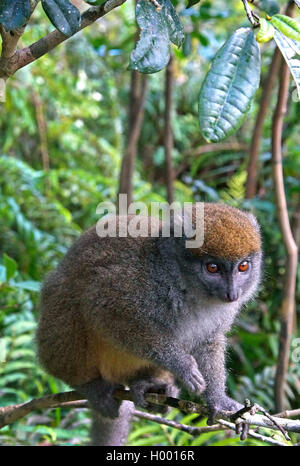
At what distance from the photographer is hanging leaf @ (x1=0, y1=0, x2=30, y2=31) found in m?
1.93

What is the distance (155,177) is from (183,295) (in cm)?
682

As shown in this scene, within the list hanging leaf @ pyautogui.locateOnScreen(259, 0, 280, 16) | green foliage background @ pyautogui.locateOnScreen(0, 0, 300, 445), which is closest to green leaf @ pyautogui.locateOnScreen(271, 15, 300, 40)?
hanging leaf @ pyautogui.locateOnScreen(259, 0, 280, 16)

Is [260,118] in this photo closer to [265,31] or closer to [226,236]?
[226,236]

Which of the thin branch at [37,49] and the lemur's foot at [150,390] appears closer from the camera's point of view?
the thin branch at [37,49]

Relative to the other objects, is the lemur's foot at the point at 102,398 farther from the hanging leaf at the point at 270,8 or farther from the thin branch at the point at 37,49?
the hanging leaf at the point at 270,8

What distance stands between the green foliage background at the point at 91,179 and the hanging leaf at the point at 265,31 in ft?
6.90

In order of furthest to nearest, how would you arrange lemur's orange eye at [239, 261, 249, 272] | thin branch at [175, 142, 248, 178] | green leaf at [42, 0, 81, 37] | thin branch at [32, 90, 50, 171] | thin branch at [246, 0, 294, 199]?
thin branch at [175, 142, 248, 178] → thin branch at [32, 90, 50, 171] → thin branch at [246, 0, 294, 199] → lemur's orange eye at [239, 261, 249, 272] → green leaf at [42, 0, 81, 37]

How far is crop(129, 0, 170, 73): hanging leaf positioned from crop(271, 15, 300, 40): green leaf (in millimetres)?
387

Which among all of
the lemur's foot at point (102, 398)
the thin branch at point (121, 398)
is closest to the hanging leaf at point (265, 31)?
the thin branch at point (121, 398)

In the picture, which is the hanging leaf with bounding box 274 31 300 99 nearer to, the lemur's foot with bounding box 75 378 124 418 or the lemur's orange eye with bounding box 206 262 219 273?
the lemur's orange eye with bounding box 206 262 219 273

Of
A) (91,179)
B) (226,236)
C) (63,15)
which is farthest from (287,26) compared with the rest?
(91,179)

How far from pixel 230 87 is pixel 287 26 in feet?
0.90

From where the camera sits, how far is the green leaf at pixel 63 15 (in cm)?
202
